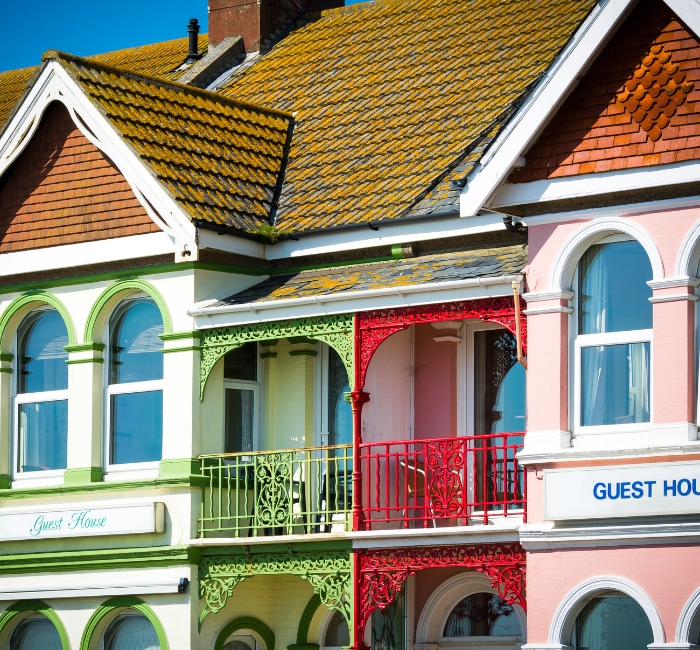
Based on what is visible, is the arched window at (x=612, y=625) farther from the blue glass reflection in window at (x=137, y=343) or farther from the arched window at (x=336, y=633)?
the blue glass reflection in window at (x=137, y=343)

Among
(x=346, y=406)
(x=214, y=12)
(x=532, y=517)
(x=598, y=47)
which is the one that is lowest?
(x=532, y=517)

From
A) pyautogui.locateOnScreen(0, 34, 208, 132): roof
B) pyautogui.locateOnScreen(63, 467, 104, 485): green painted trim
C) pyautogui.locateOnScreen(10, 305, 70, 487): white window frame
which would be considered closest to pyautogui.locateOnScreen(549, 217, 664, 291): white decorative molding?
pyautogui.locateOnScreen(63, 467, 104, 485): green painted trim

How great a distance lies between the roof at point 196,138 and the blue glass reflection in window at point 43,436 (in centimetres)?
346

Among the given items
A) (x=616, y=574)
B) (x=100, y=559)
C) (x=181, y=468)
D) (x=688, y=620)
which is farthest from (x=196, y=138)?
(x=688, y=620)

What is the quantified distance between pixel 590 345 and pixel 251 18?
1244 cm

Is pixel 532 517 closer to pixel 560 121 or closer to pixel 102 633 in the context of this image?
pixel 560 121

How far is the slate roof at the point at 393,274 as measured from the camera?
57.6 feet

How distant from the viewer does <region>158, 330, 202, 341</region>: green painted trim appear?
19328 millimetres

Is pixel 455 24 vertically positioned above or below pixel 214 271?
above

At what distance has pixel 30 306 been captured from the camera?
21.1 meters

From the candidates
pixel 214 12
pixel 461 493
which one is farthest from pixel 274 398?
pixel 214 12

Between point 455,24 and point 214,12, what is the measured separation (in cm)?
564

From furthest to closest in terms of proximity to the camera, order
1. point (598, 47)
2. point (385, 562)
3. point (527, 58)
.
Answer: point (527, 58)
point (385, 562)
point (598, 47)

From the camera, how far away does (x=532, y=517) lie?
15.8 metres
